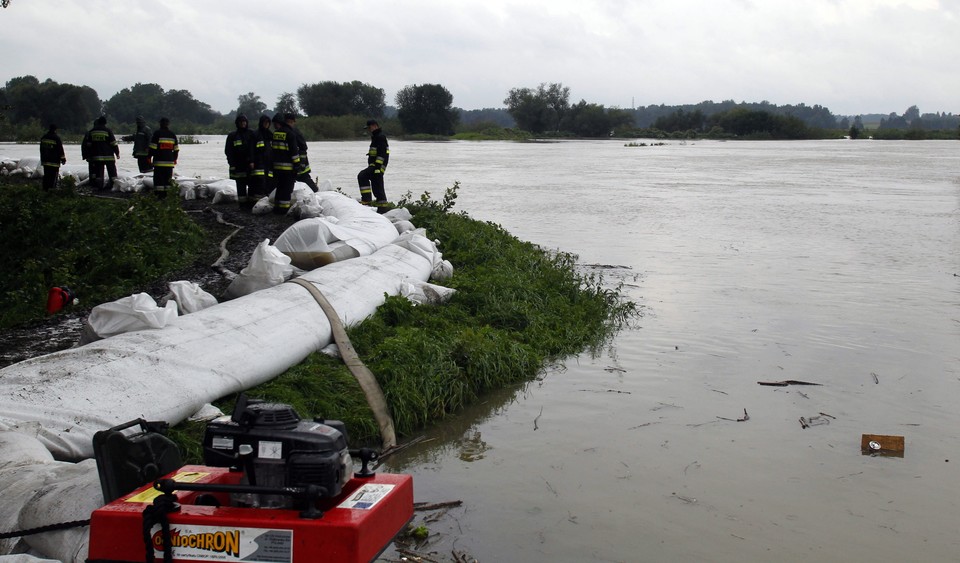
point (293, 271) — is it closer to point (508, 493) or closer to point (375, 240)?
point (375, 240)

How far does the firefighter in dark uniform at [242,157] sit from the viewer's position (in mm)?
12352

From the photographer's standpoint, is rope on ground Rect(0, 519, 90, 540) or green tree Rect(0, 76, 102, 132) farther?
green tree Rect(0, 76, 102, 132)

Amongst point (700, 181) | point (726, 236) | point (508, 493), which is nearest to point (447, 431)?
point (508, 493)

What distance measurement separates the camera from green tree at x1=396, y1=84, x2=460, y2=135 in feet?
250

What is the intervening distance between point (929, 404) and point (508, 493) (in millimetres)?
3379

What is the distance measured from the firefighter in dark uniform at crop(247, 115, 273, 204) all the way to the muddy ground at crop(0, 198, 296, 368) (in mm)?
385

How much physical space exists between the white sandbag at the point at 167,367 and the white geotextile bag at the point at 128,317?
0.32 ft

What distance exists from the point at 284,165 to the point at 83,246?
2911 millimetres

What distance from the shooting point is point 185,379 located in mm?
4746

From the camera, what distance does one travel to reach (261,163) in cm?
1244

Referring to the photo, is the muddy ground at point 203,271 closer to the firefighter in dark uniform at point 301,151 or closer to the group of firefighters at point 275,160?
the group of firefighters at point 275,160

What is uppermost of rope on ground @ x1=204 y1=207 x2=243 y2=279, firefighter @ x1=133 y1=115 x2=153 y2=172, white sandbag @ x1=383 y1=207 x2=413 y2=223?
firefighter @ x1=133 y1=115 x2=153 y2=172

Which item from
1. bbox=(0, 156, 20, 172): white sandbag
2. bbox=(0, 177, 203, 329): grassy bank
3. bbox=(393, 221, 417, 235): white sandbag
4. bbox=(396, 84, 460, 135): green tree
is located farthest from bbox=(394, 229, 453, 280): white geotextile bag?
bbox=(396, 84, 460, 135): green tree

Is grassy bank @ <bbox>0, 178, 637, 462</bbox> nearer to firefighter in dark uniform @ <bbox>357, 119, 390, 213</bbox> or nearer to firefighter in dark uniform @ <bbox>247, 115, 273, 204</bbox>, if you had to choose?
firefighter in dark uniform @ <bbox>357, 119, 390, 213</bbox>
